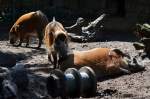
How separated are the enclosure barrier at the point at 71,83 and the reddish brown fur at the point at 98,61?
1324mm

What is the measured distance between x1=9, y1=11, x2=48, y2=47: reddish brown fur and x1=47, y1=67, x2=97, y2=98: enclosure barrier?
5.12 m

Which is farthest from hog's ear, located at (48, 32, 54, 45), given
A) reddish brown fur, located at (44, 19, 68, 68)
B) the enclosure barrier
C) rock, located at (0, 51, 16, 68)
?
the enclosure barrier

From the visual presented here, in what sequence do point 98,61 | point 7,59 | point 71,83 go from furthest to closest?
point 7,59
point 98,61
point 71,83

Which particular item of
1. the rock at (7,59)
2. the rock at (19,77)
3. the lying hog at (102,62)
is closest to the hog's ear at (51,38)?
the lying hog at (102,62)

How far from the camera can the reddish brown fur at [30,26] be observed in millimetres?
14117

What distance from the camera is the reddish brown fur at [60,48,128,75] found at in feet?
34.5

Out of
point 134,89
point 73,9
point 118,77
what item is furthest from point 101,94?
point 73,9

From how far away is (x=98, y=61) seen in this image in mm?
10711

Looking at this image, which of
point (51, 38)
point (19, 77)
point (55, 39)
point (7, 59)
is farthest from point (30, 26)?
point (19, 77)

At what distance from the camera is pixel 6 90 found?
730 cm

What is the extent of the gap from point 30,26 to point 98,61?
4044mm

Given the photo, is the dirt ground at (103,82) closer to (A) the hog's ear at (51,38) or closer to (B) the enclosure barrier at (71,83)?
(B) the enclosure barrier at (71,83)

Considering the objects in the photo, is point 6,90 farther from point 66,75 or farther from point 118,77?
point 118,77

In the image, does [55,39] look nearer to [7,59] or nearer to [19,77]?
[7,59]
